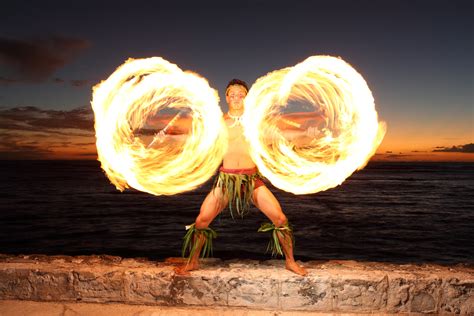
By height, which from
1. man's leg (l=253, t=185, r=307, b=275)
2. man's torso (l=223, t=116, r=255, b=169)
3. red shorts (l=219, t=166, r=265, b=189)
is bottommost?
man's leg (l=253, t=185, r=307, b=275)

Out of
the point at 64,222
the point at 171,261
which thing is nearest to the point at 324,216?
the point at 64,222

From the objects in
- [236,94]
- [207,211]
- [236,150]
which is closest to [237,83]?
[236,94]

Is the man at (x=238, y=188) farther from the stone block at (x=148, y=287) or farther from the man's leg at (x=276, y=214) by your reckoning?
the stone block at (x=148, y=287)

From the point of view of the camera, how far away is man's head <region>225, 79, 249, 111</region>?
4.08 metres

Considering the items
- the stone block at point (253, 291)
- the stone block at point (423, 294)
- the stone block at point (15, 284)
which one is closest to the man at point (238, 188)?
the stone block at point (253, 291)

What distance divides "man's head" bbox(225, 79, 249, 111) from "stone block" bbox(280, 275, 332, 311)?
190 centimetres

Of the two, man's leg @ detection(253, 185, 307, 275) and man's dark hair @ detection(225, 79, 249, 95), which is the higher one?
man's dark hair @ detection(225, 79, 249, 95)

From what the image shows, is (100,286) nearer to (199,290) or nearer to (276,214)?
(199,290)

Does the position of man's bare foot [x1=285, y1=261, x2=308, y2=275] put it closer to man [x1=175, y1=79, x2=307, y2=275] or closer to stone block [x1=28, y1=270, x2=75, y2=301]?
man [x1=175, y1=79, x2=307, y2=275]

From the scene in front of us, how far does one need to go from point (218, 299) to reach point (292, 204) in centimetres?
2409

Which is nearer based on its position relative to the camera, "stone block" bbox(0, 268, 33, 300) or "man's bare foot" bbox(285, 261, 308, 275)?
"man's bare foot" bbox(285, 261, 308, 275)

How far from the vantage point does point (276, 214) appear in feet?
13.4

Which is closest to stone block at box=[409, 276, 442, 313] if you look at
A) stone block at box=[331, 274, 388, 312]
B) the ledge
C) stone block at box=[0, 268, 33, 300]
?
the ledge

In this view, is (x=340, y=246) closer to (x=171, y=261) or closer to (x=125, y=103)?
(x=171, y=261)
